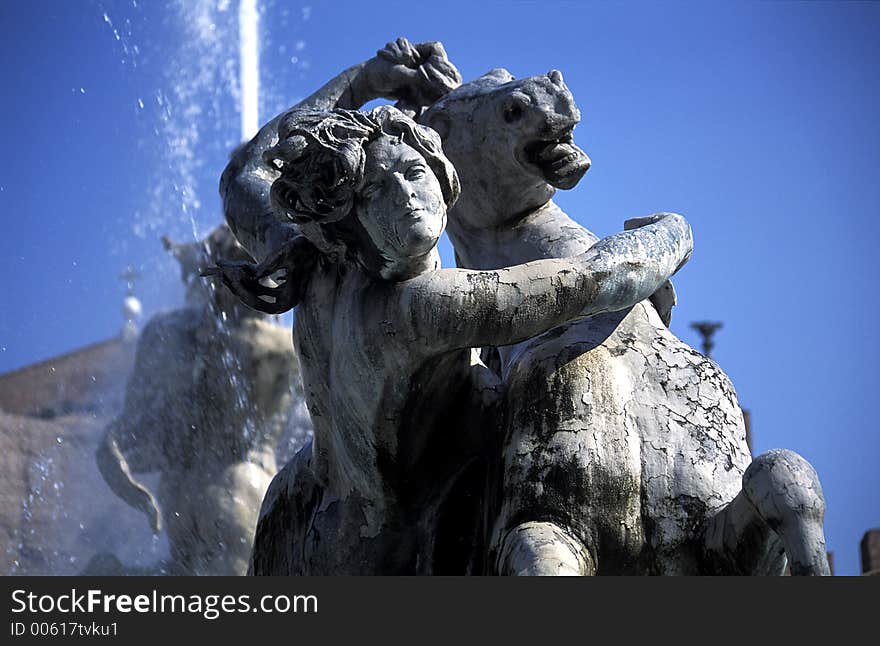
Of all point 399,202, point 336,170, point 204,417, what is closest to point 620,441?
point 399,202

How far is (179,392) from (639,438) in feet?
20.3

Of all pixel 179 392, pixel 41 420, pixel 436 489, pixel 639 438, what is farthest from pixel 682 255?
pixel 41 420

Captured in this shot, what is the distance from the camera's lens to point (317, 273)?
3760 millimetres

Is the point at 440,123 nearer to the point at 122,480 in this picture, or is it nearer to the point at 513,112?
the point at 513,112

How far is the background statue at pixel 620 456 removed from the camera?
3.36 meters

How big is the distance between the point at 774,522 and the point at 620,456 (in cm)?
43

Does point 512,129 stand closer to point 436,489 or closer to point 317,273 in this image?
point 317,273

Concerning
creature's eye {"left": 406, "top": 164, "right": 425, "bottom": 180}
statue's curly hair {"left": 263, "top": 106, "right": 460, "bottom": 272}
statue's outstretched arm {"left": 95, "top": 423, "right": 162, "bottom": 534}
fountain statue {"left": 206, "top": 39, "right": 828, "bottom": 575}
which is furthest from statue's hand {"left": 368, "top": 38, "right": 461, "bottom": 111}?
statue's outstretched arm {"left": 95, "top": 423, "right": 162, "bottom": 534}

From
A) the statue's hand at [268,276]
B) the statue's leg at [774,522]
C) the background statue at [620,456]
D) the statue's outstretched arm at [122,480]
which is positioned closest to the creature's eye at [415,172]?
the statue's hand at [268,276]

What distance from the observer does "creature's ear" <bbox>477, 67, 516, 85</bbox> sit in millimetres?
4133

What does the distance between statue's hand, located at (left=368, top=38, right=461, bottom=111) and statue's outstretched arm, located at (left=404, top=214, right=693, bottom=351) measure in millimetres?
982

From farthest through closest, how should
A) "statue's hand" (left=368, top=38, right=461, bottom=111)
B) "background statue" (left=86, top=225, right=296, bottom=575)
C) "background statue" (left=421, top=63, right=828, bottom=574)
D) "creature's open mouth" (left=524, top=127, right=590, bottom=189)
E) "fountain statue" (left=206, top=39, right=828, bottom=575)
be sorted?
1. "background statue" (left=86, top=225, right=296, bottom=575)
2. "statue's hand" (left=368, top=38, right=461, bottom=111)
3. "creature's open mouth" (left=524, top=127, right=590, bottom=189)
4. "fountain statue" (left=206, top=39, right=828, bottom=575)
5. "background statue" (left=421, top=63, right=828, bottom=574)

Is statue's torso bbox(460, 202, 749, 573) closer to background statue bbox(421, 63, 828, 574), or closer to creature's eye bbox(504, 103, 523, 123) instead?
background statue bbox(421, 63, 828, 574)

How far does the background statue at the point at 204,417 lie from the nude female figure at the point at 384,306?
17.6 feet
